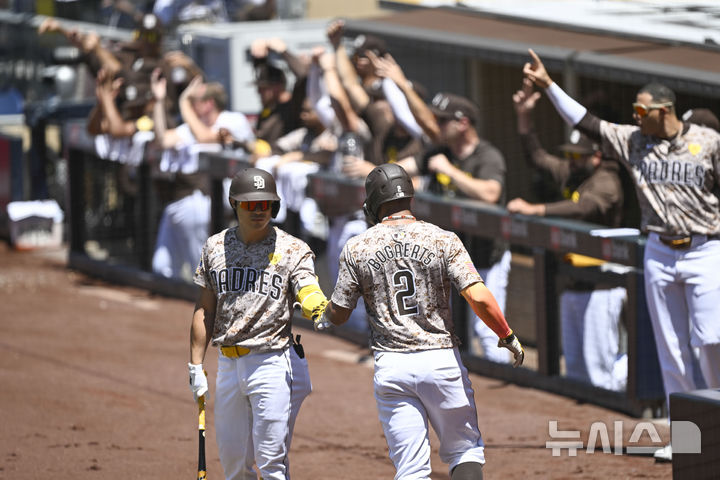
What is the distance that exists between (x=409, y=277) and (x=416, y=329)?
0.71 ft

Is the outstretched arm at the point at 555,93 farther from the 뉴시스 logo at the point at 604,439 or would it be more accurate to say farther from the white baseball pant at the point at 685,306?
the 뉴시스 logo at the point at 604,439

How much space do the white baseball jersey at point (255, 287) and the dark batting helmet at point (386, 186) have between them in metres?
0.47

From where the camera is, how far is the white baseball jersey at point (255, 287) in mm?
5340

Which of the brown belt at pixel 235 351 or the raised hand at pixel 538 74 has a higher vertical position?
the raised hand at pixel 538 74

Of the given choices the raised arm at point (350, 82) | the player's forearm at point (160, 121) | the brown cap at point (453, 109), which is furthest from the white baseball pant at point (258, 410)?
the player's forearm at point (160, 121)

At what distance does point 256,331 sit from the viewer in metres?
5.34

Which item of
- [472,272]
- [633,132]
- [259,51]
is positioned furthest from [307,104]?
[472,272]

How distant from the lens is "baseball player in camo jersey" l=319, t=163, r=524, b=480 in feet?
16.4

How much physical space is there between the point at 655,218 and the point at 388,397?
6.97 ft

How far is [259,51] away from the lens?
34.3 feet

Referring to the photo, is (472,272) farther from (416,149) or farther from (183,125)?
(183,125)

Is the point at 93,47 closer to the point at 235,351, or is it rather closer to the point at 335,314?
the point at 235,351

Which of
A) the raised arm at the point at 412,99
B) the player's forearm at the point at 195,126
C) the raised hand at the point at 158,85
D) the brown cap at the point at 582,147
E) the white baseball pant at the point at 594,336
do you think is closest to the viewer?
the white baseball pant at the point at 594,336

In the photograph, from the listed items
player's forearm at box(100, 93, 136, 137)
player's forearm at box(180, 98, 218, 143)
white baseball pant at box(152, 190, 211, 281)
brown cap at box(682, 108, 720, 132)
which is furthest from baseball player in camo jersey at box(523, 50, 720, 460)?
player's forearm at box(100, 93, 136, 137)
